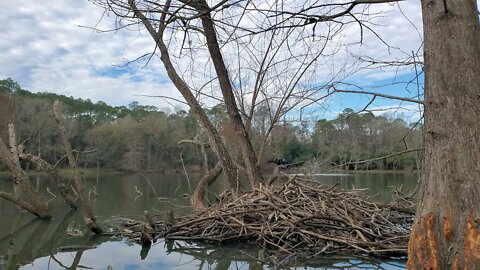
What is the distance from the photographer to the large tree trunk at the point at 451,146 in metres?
2.46

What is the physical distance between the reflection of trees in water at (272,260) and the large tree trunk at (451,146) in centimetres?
237

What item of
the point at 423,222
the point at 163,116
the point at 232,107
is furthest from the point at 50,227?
the point at 163,116

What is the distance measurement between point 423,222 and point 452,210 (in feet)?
0.58

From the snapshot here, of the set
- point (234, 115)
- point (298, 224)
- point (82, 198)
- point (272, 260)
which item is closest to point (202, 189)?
point (234, 115)

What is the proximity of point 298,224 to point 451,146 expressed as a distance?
3.56 meters

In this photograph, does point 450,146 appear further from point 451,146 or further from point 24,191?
point 24,191

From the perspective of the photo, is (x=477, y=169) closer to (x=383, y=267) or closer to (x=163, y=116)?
(x=383, y=267)

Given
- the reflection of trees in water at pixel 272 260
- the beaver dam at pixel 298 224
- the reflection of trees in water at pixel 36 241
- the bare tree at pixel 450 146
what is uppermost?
the bare tree at pixel 450 146

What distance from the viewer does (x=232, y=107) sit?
8.08 m

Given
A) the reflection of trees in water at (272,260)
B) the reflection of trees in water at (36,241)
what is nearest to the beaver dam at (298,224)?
the reflection of trees in water at (272,260)

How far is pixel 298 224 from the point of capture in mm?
5883

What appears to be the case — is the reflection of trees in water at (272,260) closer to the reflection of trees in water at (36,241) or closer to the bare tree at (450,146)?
the reflection of trees in water at (36,241)

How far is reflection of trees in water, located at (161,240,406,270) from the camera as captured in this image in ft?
16.0

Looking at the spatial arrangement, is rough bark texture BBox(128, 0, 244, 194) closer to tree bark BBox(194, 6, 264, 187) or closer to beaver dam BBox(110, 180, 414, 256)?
tree bark BBox(194, 6, 264, 187)
